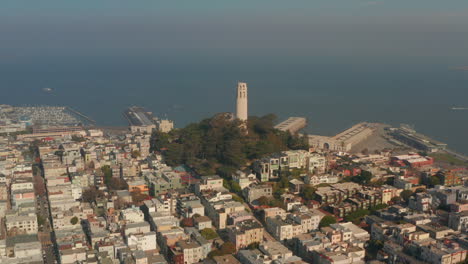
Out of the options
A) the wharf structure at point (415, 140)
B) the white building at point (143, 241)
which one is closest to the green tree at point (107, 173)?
the white building at point (143, 241)

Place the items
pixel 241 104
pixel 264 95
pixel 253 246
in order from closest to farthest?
pixel 253 246 → pixel 241 104 → pixel 264 95

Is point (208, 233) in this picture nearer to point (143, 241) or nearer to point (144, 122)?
point (143, 241)

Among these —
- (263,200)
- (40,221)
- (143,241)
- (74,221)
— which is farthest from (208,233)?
(40,221)

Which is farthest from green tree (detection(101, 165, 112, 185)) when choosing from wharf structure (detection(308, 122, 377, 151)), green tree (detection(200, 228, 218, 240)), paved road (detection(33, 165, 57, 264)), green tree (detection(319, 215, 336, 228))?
wharf structure (detection(308, 122, 377, 151))

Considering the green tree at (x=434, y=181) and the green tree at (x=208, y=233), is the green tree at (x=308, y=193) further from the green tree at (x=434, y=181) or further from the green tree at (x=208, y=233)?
the green tree at (x=434, y=181)

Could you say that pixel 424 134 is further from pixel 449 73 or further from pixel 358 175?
pixel 449 73

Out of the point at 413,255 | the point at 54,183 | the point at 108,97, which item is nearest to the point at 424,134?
the point at 413,255

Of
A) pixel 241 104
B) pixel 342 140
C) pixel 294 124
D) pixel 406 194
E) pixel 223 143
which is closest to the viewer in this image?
pixel 406 194
